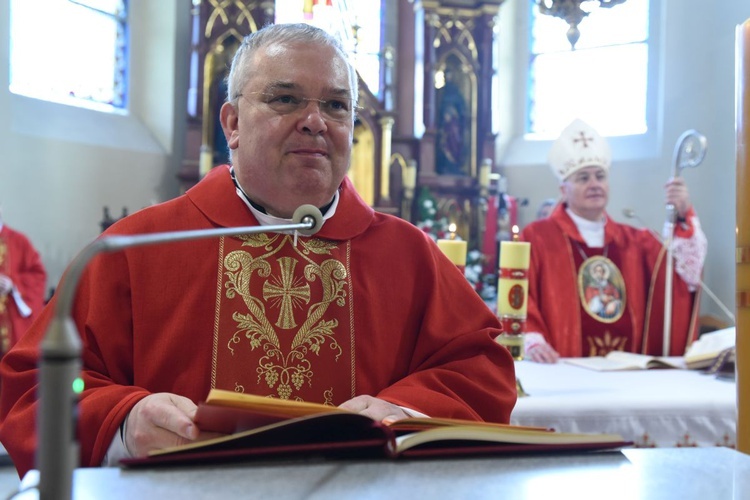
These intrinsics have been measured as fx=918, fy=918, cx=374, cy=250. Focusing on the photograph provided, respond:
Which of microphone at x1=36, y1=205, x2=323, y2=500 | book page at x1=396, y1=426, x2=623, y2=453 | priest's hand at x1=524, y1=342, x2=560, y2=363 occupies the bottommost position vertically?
priest's hand at x1=524, y1=342, x2=560, y2=363

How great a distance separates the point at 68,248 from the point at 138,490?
8.42 metres

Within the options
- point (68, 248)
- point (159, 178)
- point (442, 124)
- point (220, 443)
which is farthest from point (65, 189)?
point (220, 443)

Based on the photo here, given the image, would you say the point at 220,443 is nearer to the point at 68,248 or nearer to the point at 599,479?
the point at 599,479

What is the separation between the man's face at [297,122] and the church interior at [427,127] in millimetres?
6218

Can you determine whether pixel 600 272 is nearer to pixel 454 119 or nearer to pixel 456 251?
pixel 456 251

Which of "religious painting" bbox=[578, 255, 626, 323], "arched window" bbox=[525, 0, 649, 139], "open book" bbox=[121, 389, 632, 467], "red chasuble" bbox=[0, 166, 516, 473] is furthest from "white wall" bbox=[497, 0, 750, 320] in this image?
"open book" bbox=[121, 389, 632, 467]

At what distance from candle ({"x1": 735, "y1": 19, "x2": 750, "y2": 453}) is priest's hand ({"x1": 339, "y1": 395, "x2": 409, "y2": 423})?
747mm

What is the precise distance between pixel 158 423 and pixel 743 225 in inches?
50.6

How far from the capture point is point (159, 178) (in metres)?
10.2

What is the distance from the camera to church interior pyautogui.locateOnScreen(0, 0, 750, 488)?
29.0 ft

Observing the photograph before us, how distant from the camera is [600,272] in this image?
5.78 metres

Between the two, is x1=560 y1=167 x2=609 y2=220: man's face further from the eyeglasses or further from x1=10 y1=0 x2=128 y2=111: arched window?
x1=10 y1=0 x2=128 y2=111: arched window

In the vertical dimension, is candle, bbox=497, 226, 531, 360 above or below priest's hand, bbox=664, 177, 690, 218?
below

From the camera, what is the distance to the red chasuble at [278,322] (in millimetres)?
2352
